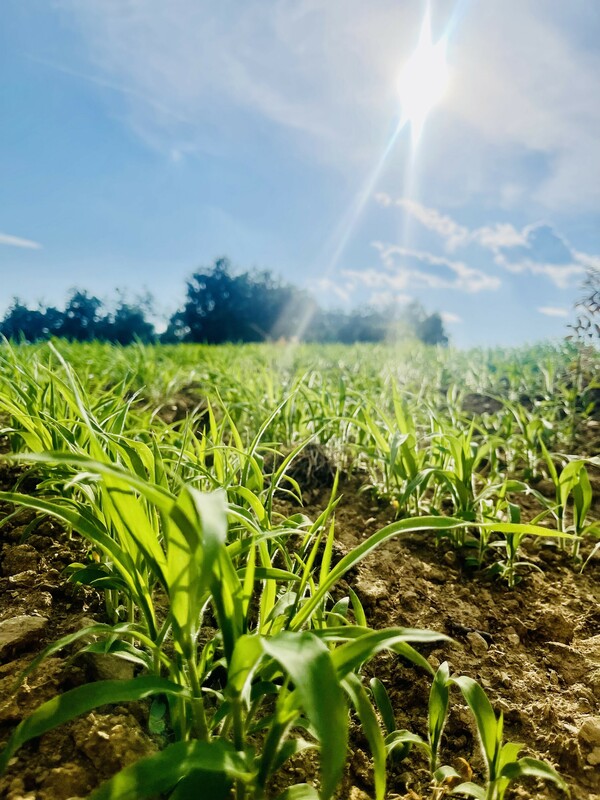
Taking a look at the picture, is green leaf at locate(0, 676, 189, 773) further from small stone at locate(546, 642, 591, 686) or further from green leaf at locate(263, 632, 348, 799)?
small stone at locate(546, 642, 591, 686)

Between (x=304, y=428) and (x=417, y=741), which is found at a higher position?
(x=304, y=428)

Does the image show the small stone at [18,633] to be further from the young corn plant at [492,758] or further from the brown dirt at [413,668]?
the young corn plant at [492,758]

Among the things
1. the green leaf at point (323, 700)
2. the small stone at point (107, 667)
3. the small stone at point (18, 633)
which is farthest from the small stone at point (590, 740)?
the small stone at point (18, 633)

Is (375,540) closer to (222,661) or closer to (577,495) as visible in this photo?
(222,661)

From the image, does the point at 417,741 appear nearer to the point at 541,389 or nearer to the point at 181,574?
the point at 181,574

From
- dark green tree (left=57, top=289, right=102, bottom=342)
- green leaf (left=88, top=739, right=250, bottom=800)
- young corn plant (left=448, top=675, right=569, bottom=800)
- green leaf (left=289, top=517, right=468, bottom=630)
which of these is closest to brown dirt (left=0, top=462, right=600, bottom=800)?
young corn plant (left=448, top=675, right=569, bottom=800)

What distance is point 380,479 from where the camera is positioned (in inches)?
83.6

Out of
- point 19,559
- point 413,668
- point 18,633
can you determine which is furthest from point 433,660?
point 19,559

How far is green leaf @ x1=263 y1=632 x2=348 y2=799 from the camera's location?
51cm

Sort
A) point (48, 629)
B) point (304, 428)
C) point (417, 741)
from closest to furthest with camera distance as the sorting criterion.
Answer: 1. point (417, 741)
2. point (48, 629)
3. point (304, 428)

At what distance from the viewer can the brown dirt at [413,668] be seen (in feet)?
2.66

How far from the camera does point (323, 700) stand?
526mm

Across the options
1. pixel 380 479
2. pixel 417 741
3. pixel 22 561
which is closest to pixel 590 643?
pixel 417 741

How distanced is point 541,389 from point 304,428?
3.20 m
